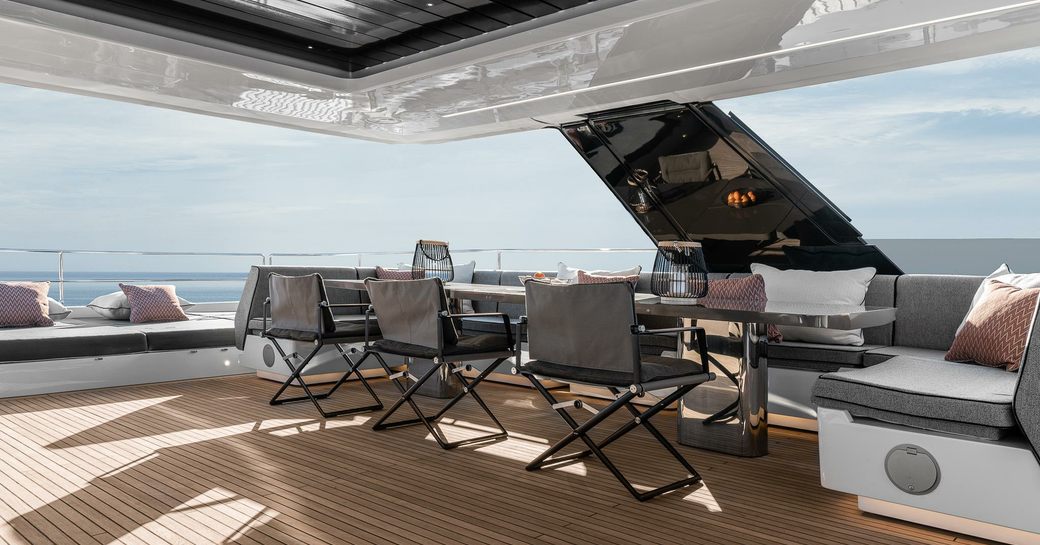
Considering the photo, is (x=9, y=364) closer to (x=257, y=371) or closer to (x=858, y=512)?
(x=257, y=371)

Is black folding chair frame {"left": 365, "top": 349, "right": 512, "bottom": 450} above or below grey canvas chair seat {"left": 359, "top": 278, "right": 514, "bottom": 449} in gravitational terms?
below

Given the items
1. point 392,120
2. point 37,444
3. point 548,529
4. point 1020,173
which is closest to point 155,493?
point 37,444

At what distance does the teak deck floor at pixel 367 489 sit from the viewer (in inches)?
95.7

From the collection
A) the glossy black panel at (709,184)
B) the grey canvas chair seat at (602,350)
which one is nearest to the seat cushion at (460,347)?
the grey canvas chair seat at (602,350)

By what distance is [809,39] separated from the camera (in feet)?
12.5

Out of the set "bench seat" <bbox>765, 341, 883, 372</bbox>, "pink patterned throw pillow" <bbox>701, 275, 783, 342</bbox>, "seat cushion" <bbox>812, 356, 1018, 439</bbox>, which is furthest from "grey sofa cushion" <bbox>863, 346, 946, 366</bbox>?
"seat cushion" <bbox>812, 356, 1018, 439</bbox>

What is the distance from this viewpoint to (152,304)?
6.05 m

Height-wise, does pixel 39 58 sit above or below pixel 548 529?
above

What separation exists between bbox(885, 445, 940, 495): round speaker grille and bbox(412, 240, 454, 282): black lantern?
2.93 m

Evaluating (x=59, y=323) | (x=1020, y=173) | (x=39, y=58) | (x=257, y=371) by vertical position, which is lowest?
(x=257, y=371)

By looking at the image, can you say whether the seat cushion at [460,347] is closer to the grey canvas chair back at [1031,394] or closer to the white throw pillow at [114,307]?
the grey canvas chair back at [1031,394]

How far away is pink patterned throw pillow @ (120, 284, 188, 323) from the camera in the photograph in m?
5.98

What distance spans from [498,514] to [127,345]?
12.9ft

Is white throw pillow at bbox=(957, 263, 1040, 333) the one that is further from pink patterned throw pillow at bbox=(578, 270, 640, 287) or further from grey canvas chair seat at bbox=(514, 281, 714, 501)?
pink patterned throw pillow at bbox=(578, 270, 640, 287)
